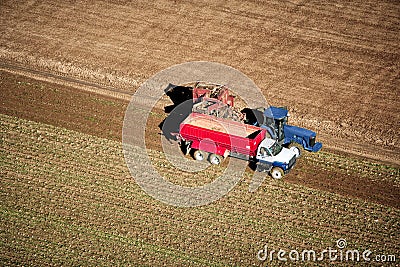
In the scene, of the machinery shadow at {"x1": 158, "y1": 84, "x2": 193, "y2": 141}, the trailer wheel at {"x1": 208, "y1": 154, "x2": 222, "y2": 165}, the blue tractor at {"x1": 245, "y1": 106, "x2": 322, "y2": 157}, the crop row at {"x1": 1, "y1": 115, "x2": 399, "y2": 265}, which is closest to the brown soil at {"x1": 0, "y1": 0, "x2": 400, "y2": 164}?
the blue tractor at {"x1": 245, "y1": 106, "x2": 322, "y2": 157}

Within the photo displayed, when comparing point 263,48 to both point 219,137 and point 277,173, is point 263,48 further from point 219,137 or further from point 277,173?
point 277,173

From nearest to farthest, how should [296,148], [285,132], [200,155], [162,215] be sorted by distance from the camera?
[162,215] → [200,155] → [296,148] → [285,132]

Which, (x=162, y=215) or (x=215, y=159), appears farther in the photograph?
(x=215, y=159)

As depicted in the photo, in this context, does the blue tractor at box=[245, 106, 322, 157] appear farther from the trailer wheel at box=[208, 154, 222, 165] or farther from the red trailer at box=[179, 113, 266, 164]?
the trailer wheel at box=[208, 154, 222, 165]

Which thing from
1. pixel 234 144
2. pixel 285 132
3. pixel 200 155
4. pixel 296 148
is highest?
pixel 234 144

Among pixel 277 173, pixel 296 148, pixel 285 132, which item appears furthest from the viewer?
pixel 285 132

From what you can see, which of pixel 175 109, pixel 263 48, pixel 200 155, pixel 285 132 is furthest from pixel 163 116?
pixel 263 48

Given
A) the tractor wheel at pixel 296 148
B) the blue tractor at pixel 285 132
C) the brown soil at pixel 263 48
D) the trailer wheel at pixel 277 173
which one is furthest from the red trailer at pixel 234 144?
the brown soil at pixel 263 48
